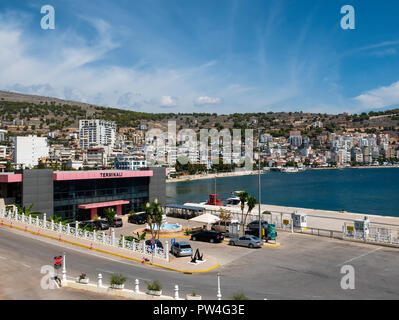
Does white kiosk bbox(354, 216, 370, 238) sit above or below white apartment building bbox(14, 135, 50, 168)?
below

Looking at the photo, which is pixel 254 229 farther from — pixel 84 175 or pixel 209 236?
pixel 84 175

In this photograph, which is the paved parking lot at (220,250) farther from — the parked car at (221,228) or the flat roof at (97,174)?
the flat roof at (97,174)

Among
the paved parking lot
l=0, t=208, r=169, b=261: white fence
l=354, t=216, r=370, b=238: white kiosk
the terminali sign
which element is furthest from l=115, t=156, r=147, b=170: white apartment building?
l=354, t=216, r=370, b=238: white kiosk

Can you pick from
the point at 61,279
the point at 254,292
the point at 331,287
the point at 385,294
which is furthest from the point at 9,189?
the point at 385,294

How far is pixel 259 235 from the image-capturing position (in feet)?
105

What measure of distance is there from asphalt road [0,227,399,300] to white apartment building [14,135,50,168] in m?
177

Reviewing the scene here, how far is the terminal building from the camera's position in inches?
1430

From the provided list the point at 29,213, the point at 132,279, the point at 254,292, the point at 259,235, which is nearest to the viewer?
the point at 254,292

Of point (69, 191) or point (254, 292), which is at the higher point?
point (69, 191)

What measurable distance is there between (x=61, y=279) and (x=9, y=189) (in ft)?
79.5

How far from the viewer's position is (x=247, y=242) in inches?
1183

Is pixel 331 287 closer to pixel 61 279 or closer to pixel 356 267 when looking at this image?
pixel 356 267

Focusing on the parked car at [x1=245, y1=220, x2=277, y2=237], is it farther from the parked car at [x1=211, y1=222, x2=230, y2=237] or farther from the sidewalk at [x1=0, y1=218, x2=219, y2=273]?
the sidewalk at [x1=0, y1=218, x2=219, y2=273]

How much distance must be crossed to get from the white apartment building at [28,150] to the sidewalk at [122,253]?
557 feet
